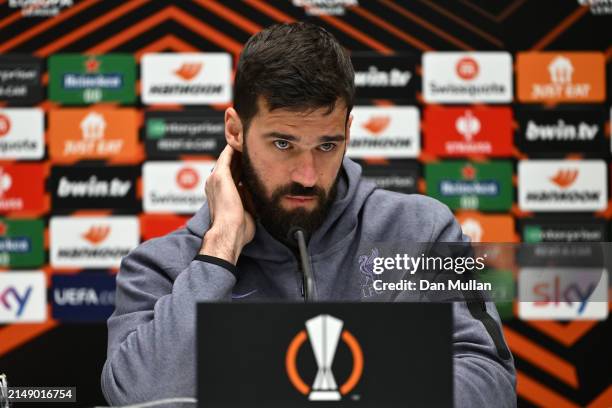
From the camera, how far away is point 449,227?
5.59ft

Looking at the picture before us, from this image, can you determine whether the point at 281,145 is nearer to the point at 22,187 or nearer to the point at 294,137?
the point at 294,137

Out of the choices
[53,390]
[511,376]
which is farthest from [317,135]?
[53,390]

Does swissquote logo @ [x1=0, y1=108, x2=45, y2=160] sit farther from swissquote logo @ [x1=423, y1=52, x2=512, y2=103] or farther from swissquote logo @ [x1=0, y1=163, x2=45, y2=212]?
swissquote logo @ [x1=423, y1=52, x2=512, y2=103]

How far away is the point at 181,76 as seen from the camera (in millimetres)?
3070

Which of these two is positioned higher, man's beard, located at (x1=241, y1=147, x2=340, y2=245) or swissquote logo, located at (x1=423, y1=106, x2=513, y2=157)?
swissquote logo, located at (x1=423, y1=106, x2=513, y2=157)

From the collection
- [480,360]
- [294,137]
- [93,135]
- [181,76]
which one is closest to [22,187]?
[93,135]

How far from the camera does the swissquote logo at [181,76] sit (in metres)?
3.07

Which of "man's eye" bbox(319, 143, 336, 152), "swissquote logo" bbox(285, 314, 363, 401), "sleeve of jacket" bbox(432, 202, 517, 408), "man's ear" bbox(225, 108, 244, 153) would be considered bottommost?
"sleeve of jacket" bbox(432, 202, 517, 408)

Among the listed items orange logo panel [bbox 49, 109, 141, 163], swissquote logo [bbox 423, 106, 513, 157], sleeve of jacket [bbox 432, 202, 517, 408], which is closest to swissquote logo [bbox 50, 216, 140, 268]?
orange logo panel [bbox 49, 109, 141, 163]

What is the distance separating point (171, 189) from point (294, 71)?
163cm

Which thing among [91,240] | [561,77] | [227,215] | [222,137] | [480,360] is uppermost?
[561,77]

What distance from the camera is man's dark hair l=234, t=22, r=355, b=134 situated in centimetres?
150

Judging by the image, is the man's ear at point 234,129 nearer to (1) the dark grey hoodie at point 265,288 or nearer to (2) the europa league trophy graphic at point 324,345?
(1) the dark grey hoodie at point 265,288

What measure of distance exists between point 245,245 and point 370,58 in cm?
162
